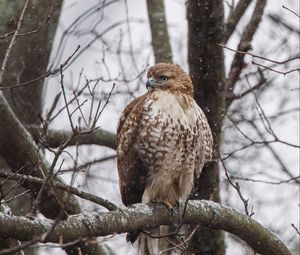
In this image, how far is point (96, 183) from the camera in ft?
30.9

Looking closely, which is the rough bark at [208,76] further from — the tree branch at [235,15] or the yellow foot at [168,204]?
the tree branch at [235,15]

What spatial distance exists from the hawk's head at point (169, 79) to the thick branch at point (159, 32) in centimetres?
145

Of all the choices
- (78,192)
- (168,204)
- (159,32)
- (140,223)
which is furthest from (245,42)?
(78,192)

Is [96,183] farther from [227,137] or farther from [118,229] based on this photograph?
[118,229]

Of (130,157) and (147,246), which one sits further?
(147,246)

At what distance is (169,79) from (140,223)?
1820 millimetres

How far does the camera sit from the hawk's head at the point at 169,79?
20.7 feet

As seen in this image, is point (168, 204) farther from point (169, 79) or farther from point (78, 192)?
point (78, 192)

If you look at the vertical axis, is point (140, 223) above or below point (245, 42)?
below

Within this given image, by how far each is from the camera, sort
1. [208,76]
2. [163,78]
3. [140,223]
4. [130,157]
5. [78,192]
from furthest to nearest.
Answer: [208,76] < [163,78] < [130,157] < [140,223] < [78,192]

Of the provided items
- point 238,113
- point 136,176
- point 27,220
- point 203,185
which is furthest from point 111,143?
point 27,220

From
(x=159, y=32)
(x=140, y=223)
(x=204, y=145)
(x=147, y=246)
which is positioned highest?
(x=159, y=32)

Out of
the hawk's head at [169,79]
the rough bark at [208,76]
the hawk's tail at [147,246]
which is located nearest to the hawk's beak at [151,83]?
the hawk's head at [169,79]

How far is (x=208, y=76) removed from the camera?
6512mm
